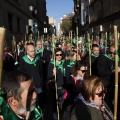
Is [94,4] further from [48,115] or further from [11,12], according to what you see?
[48,115]

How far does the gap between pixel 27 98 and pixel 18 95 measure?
0.24 ft

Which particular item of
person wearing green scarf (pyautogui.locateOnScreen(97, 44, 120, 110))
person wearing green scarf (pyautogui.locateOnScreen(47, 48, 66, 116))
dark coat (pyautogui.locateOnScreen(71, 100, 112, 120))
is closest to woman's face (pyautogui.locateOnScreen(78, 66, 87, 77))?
person wearing green scarf (pyautogui.locateOnScreen(47, 48, 66, 116))

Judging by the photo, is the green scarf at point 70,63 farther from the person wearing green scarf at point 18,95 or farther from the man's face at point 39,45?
the person wearing green scarf at point 18,95

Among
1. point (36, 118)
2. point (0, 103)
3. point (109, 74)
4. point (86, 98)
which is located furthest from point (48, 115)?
point (0, 103)

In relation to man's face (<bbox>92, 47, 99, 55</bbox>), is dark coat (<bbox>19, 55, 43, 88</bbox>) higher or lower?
lower

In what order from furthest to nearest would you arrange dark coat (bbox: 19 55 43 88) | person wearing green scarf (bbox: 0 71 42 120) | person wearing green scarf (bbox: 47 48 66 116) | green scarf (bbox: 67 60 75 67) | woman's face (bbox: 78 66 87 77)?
green scarf (bbox: 67 60 75 67) → dark coat (bbox: 19 55 43 88) → person wearing green scarf (bbox: 47 48 66 116) → woman's face (bbox: 78 66 87 77) → person wearing green scarf (bbox: 0 71 42 120)

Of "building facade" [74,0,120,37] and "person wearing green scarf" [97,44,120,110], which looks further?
"building facade" [74,0,120,37]

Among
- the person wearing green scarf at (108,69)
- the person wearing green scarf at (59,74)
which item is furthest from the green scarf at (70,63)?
the person wearing green scarf at (108,69)

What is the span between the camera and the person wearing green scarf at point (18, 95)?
6.19ft

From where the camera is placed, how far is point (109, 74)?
5.61 meters

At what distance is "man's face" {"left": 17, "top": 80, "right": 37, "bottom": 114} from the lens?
1920 millimetres

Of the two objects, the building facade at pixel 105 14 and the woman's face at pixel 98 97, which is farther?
the building facade at pixel 105 14

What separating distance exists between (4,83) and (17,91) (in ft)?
0.34

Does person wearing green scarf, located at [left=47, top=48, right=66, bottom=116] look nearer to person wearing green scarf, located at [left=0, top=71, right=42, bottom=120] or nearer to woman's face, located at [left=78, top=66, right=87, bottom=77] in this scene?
woman's face, located at [left=78, top=66, right=87, bottom=77]
